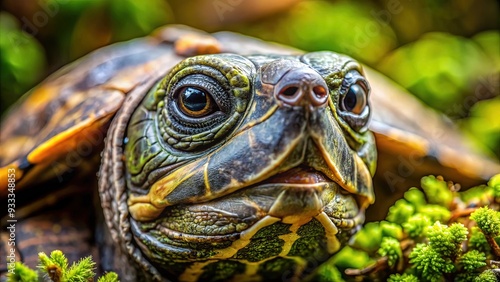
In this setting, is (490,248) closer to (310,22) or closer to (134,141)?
(134,141)

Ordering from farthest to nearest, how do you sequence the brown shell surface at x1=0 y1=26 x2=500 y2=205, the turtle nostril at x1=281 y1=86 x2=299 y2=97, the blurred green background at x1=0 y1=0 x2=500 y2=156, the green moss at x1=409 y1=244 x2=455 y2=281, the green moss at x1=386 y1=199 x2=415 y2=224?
1. the blurred green background at x1=0 y1=0 x2=500 y2=156
2. the brown shell surface at x1=0 y1=26 x2=500 y2=205
3. the green moss at x1=386 y1=199 x2=415 y2=224
4. the green moss at x1=409 y1=244 x2=455 y2=281
5. the turtle nostril at x1=281 y1=86 x2=299 y2=97

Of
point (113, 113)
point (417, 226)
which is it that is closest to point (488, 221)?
point (417, 226)

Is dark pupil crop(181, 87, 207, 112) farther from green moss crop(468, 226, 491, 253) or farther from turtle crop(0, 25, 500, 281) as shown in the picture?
green moss crop(468, 226, 491, 253)

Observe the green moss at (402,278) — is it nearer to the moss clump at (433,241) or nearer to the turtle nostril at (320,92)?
the moss clump at (433,241)

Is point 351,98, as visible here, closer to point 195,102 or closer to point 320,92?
point 320,92

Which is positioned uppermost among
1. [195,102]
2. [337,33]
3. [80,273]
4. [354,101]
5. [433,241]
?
[195,102]

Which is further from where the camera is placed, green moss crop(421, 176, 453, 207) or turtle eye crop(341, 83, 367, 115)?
green moss crop(421, 176, 453, 207)

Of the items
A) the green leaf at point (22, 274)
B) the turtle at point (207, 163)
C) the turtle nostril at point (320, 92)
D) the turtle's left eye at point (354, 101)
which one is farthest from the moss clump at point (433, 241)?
the green leaf at point (22, 274)

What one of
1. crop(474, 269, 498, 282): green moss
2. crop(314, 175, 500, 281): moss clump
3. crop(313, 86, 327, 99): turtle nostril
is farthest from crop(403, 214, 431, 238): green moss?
crop(313, 86, 327, 99): turtle nostril
